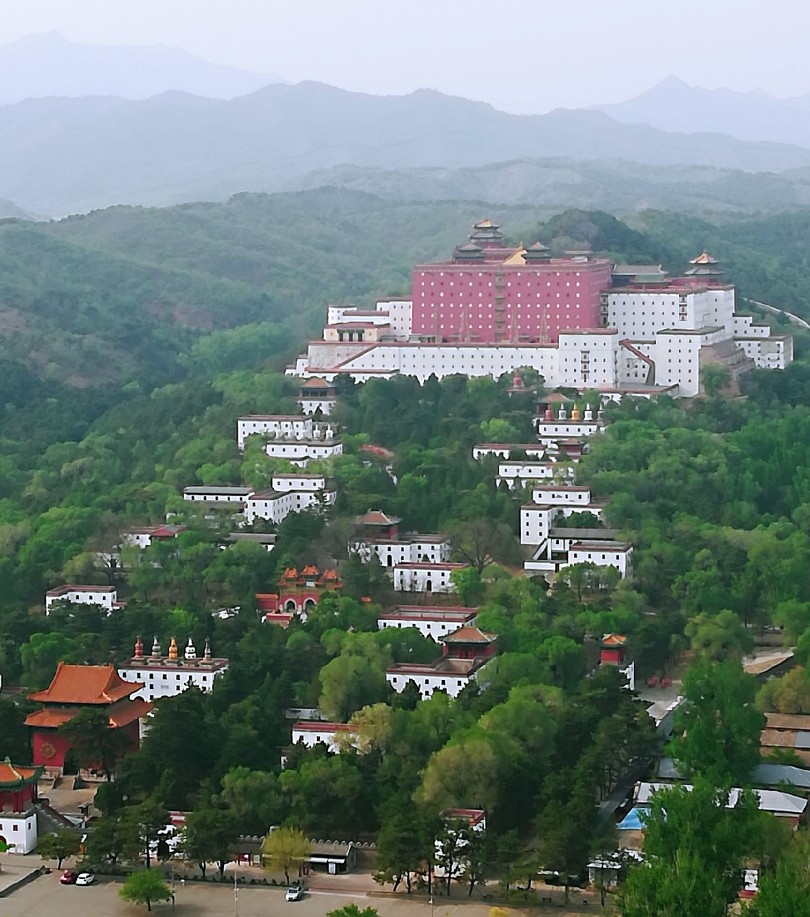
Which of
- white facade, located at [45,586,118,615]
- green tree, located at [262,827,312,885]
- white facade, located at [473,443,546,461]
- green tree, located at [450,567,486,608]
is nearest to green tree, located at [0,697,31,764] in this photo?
green tree, located at [262,827,312,885]

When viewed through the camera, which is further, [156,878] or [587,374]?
[587,374]

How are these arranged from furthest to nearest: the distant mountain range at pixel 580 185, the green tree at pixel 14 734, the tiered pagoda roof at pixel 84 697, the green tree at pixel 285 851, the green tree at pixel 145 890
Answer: the distant mountain range at pixel 580 185, the tiered pagoda roof at pixel 84 697, the green tree at pixel 14 734, the green tree at pixel 285 851, the green tree at pixel 145 890

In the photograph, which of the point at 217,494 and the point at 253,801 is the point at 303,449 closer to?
the point at 217,494

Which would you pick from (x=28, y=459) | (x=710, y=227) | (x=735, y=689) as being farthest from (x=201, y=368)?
(x=735, y=689)

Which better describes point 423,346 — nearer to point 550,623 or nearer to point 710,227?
point 550,623

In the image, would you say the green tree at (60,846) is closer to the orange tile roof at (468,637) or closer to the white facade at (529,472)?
the orange tile roof at (468,637)

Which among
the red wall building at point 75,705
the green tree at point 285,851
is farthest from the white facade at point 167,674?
the green tree at point 285,851
